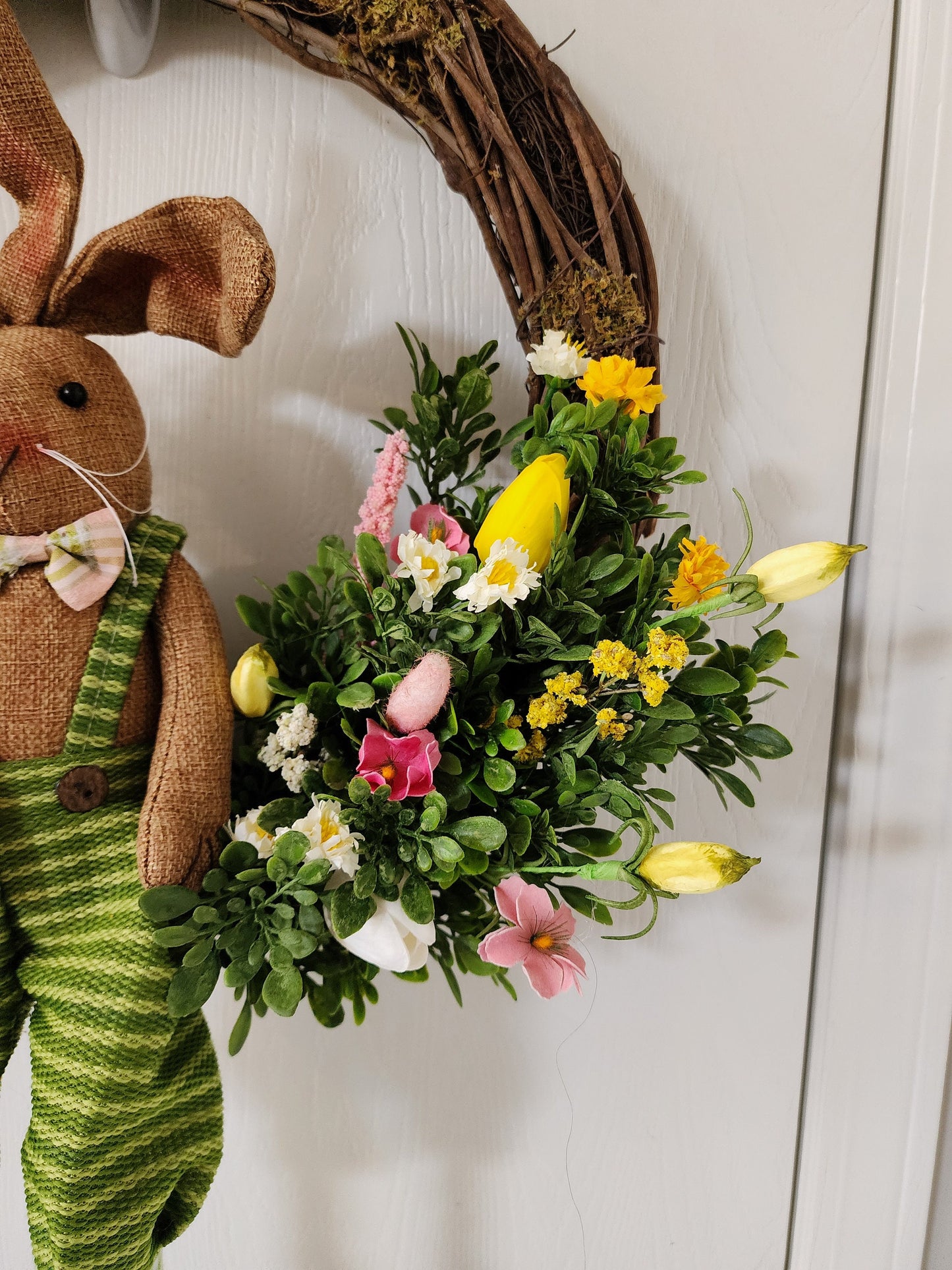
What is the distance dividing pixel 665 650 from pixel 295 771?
0.73ft

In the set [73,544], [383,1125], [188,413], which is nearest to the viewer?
[73,544]

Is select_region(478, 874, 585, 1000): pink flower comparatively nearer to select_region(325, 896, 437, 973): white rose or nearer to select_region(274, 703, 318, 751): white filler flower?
select_region(325, 896, 437, 973): white rose

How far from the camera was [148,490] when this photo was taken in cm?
49

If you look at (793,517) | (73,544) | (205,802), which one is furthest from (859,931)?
(73,544)

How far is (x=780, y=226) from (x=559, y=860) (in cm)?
52

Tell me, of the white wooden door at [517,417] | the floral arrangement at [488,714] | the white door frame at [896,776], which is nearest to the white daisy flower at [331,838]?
the floral arrangement at [488,714]

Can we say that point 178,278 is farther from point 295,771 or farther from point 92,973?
point 92,973

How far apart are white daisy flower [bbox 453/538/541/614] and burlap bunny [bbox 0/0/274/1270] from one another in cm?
16

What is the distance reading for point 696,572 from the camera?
458 mm

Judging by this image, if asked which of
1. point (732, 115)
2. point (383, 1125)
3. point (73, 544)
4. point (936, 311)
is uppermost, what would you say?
point (732, 115)

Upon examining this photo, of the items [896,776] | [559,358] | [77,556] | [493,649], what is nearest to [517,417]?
[559,358]

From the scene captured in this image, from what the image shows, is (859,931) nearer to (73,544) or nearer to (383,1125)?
(383,1125)

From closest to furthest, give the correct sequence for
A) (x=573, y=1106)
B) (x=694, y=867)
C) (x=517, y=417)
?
(x=694, y=867), (x=517, y=417), (x=573, y=1106)

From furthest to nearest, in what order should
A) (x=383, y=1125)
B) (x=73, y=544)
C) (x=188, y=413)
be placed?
1. (x=383, y=1125)
2. (x=188, y=413)
3. (x=73, y=544)
